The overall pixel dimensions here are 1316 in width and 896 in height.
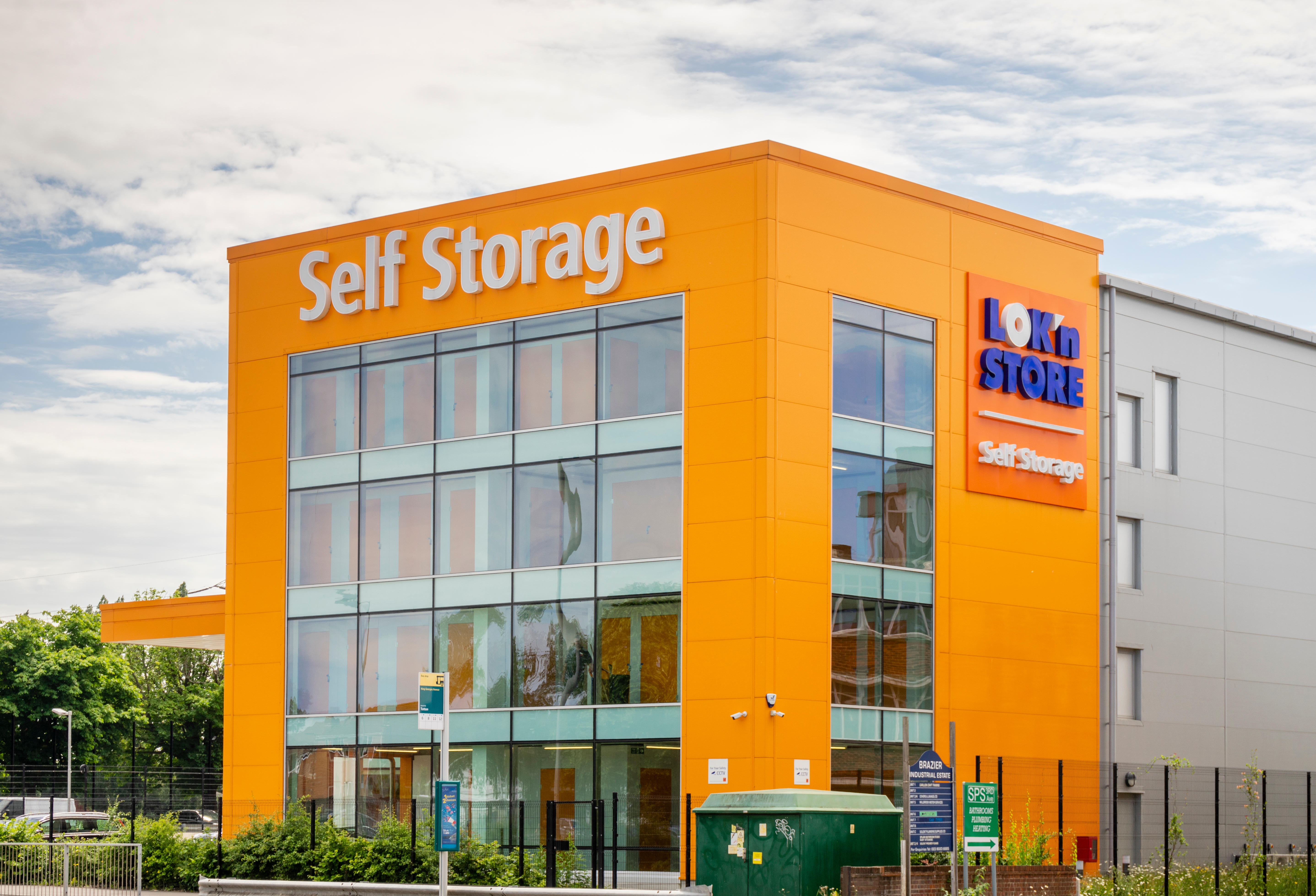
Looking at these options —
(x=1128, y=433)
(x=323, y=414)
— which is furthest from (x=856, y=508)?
(x=323, y=414)

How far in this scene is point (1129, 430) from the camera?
121ft

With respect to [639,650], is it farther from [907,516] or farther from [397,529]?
[397,529]

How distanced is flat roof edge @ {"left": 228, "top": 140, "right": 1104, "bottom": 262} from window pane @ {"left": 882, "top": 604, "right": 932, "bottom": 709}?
8.42 m

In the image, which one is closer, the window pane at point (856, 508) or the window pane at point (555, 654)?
the window pane at point (856, 508)

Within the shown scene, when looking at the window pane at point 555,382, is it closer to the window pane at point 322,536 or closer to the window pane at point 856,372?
the window pane at point 856,372

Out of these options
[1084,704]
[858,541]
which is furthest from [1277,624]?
[858,541]

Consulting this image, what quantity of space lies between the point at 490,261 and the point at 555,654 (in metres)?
8.31

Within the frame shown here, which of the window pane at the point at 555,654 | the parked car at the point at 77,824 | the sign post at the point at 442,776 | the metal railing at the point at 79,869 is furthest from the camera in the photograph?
the parked car at the point at 77,824

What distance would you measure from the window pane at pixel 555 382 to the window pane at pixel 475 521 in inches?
53.9

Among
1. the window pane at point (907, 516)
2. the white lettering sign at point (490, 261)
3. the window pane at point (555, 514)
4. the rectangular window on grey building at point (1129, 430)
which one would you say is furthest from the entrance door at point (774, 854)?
the rectangular window on grey building at point (1129, 430)

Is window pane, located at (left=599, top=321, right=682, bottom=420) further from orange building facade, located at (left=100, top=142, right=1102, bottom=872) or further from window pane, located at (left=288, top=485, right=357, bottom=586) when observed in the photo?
window pane, located at (left=288, top=485, right=357, bottom=586)

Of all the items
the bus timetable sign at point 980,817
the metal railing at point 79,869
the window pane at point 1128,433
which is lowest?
the metal railing at point 79,869

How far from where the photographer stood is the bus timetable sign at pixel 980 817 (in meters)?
20.3

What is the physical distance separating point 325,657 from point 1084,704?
16470 mm
